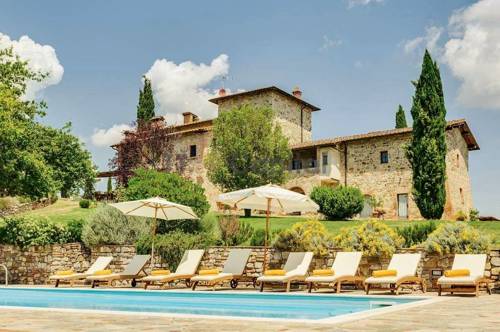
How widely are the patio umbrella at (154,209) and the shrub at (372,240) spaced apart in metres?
4.44

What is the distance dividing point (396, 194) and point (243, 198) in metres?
22.2

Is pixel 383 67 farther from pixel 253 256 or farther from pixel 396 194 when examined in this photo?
pixel 396 194

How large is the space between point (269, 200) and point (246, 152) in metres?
18.5

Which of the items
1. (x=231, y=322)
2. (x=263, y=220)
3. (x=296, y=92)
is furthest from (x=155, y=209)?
(x=296, y=92)

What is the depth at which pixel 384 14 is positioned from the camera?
50.0 ft

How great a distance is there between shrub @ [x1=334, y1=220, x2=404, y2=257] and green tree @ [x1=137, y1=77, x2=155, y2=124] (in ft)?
115

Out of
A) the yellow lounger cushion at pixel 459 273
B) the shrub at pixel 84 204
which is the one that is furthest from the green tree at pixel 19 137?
the yellow lounger cushion at pixel 459 273

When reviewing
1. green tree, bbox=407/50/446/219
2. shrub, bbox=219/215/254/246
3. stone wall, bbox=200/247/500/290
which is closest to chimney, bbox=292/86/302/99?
green tree, bbox=407/50/446/219

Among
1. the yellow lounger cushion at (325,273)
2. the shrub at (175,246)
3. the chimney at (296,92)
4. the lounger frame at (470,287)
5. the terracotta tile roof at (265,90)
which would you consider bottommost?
the lounger frame at (470,287)

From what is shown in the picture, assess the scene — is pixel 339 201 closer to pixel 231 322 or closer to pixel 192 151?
pixel 192 151

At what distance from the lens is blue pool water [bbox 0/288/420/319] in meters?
7.64

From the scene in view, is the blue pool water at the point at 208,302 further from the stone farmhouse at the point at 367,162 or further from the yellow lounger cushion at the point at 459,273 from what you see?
the stone farmhouse at the point at 367,162

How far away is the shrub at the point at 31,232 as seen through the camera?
1673 cm

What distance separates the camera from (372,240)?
12172mm
